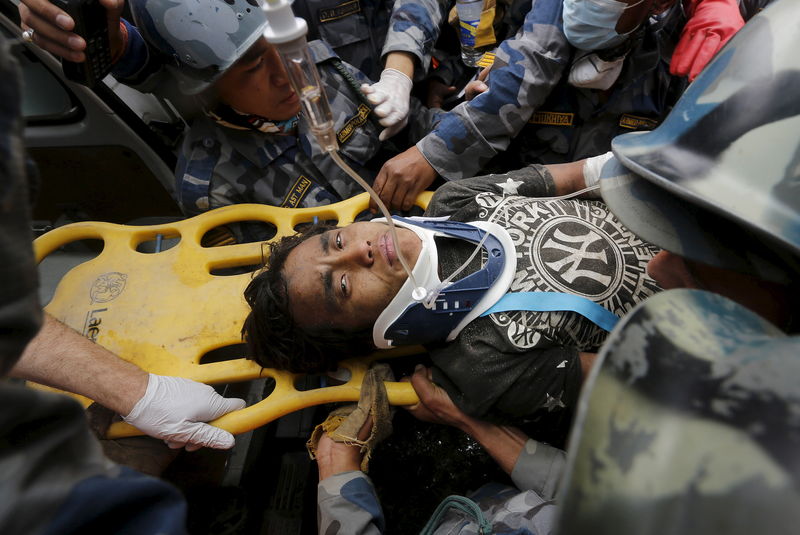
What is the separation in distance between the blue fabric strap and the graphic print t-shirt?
29 millimetres

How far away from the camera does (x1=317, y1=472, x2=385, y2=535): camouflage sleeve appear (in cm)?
143

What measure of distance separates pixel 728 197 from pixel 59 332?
1962 mm

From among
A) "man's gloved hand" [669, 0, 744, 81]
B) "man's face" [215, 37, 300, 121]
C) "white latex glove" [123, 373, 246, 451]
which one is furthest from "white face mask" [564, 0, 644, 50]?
"white latex glove" [123, 373, 246, 451]

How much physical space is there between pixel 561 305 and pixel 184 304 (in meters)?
1.49

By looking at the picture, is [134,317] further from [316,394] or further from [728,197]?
[728,197]

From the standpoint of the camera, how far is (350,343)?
1.76 m

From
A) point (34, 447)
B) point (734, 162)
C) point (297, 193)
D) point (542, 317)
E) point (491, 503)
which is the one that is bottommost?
point (491, 503)

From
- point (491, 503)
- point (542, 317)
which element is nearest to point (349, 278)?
point (542, 317)

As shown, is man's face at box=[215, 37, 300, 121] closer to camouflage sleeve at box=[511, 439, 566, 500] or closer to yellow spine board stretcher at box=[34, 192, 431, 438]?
yellow spine board stretcher at box=[34, 192, 431, 438]

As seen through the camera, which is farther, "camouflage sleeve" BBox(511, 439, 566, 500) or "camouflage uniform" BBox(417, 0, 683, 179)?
"camouflage uniform" BBox(417, 0, 683, 179)

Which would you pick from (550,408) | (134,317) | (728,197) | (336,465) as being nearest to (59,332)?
(134,317)

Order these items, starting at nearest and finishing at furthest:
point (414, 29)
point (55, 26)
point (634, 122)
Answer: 1. point (55, 26)
2. point (634, 122)
3. point (414, 29)

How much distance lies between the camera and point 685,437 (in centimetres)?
58

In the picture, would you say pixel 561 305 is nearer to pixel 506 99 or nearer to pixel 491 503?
pixel 491 503
